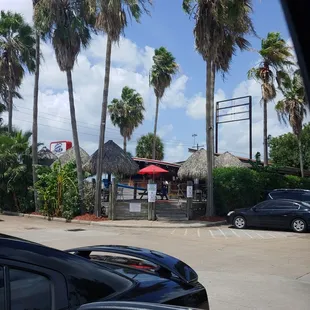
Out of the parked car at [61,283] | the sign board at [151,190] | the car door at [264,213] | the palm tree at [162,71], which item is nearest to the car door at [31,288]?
the parked car at [61,283]

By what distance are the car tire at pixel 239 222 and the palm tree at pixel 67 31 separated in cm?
749

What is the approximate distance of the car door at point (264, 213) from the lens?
18484mm

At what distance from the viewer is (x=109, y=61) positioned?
838 inches

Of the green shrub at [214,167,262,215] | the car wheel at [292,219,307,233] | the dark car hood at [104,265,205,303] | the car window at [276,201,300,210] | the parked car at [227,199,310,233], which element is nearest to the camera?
the dark car hood at [104,265,205,303]

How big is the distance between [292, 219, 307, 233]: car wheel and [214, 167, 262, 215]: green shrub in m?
5.05

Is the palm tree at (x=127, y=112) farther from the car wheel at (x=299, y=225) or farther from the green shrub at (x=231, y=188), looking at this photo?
the car wheel at (x=299, y=225)

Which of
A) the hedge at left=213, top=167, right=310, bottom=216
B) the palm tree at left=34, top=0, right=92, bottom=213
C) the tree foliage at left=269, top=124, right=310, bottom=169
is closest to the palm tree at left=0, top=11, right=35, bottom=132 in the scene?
the palm tree at left=34, top=0, right=92, bottom=213

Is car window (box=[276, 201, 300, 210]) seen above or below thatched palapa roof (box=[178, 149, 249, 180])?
below

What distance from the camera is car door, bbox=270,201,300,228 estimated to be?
1808cm

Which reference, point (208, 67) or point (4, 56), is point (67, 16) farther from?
point (4, 56)

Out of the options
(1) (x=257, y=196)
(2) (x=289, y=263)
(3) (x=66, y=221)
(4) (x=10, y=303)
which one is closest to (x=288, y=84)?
(1) (x=257, y=196)

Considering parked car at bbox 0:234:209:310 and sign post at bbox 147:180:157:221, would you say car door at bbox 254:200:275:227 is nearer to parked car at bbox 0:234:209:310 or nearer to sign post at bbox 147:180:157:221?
sign post at bbox 147:180:157:221

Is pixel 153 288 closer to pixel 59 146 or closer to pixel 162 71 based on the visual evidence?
pixel 162 71

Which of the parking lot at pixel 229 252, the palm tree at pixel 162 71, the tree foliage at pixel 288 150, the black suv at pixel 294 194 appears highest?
the palm tree at pixel 162 71
